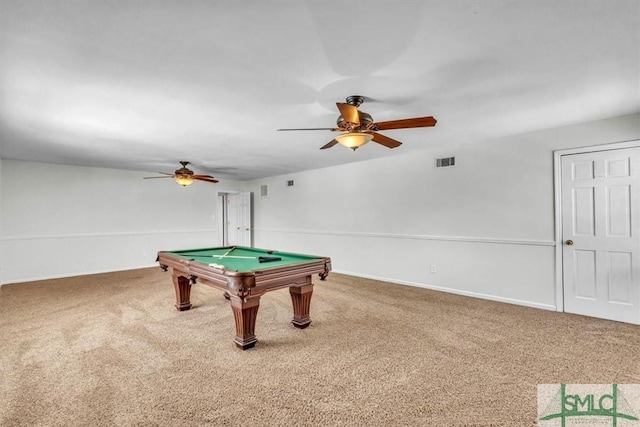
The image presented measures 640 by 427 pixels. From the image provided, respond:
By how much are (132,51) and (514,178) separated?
169 inches

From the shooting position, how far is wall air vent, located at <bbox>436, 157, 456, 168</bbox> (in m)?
4.37

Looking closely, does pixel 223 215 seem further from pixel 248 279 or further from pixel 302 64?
pixel 302 64

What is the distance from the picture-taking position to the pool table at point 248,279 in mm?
2543

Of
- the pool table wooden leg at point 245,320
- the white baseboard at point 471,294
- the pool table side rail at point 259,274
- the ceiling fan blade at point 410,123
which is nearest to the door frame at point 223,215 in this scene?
the white baseboard at point 471,294

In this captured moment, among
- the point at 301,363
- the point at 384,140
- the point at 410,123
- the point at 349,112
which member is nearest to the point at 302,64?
the point at 349,112

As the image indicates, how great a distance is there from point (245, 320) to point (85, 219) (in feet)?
17.2

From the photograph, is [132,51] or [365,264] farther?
[365,264]

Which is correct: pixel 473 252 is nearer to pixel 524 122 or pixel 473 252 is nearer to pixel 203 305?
pixel 524 122

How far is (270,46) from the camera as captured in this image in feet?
5.91

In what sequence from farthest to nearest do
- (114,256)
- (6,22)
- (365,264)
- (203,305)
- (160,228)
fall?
(160,228) < (114,256) < (365,264) < (203,305) < (6,22)

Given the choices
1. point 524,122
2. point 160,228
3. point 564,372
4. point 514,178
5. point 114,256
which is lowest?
point 564,372

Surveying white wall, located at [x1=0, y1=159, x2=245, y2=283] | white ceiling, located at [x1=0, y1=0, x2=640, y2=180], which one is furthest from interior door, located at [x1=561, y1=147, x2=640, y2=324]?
white wall, located at [x1=0, y1=159, x2=245, y2=283]

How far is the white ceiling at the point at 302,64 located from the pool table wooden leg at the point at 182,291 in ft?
5.97

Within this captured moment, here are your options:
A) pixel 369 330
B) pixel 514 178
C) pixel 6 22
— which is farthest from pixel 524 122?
pixel 6 22
